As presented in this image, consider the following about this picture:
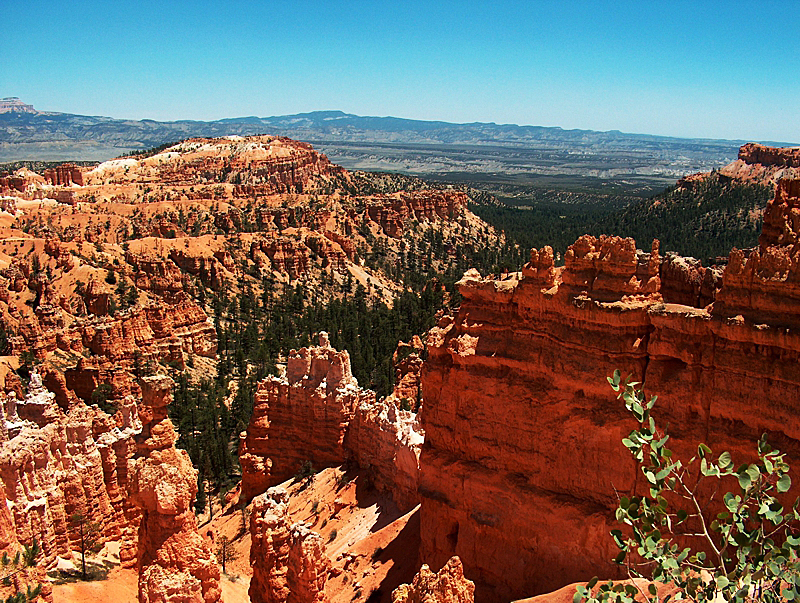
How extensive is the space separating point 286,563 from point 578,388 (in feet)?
19.9

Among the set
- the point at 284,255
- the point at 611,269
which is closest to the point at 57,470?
the point at 611,269

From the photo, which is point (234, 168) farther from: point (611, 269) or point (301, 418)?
point (611, 269)

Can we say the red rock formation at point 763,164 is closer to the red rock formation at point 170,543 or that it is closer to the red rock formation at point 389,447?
the red rock formation at point 389,447

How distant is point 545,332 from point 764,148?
364 feet

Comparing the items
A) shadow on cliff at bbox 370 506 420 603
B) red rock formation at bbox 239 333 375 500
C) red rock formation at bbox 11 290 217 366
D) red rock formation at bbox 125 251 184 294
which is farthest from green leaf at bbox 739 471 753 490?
red rock formation at bbox 125 251 184 294

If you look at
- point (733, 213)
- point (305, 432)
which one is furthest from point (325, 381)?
point (733, 213)

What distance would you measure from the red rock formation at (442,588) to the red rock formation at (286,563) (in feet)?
6.60

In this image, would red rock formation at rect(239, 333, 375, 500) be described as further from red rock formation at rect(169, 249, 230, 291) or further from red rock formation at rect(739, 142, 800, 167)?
red rock formation at rect(739, 142, 800, 167)

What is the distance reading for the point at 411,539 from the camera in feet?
54.8

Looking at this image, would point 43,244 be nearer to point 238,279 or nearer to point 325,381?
point 238,279

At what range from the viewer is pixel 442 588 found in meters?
10.4

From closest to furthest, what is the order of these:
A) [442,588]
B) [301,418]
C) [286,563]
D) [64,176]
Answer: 1. [442,588]
2. [286,563]
3. [301,418]
4. [64,176]

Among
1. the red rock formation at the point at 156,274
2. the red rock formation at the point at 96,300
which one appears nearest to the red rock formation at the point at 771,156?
the red rock formation at the point at 156,274

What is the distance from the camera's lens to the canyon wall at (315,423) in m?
21.8
